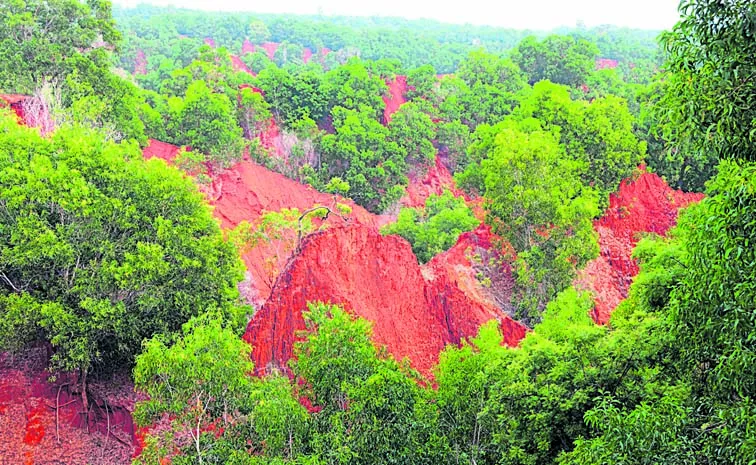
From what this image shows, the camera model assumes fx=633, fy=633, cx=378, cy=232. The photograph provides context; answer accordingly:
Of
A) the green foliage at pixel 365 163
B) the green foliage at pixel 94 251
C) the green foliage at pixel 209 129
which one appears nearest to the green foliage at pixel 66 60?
the green foliage at pixel 209 129

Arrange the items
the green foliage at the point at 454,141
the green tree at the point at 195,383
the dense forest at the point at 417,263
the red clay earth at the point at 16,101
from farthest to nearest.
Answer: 1. the green foliage at the point at 454,141
2. the red clay earth at the point at 16,101
3. the green tree at the point at 195,383
4. the dense forest at the point at 417,263

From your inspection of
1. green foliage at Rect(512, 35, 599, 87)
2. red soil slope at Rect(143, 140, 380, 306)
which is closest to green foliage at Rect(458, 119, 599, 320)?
red soil slope at Rect(143, 140, 380, 306)

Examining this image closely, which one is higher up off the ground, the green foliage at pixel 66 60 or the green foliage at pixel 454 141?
the green foliage at pixel 66 60

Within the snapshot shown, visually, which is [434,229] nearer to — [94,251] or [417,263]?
[417,263]

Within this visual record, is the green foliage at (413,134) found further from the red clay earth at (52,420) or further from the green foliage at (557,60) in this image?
the red clay earth at (52,420)

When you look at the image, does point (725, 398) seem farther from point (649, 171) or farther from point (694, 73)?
point (649, 171)

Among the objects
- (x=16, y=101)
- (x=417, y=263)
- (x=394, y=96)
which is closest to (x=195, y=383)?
(x=417, y=263)
